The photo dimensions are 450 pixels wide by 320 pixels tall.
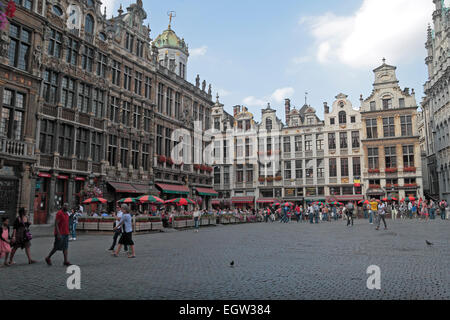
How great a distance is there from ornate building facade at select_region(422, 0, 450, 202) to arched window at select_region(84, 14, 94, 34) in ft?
132

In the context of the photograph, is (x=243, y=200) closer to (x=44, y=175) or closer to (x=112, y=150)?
(x=112, y=150)

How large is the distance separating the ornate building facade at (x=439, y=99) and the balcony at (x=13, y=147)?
150 feet

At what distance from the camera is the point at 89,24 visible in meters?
30.2

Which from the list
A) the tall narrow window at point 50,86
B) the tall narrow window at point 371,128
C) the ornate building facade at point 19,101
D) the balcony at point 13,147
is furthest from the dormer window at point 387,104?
the balcony at point 13,147

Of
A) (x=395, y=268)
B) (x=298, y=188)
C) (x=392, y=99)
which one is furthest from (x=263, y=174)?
(x=395, y=268)

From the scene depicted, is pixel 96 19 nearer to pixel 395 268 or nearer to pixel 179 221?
pixel 179 221

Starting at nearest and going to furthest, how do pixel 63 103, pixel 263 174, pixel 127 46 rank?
1. pixel 63 103
2. pixel 127 46
3. pixel 263 174

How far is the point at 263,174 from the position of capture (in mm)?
54094

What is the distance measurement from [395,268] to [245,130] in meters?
47.7

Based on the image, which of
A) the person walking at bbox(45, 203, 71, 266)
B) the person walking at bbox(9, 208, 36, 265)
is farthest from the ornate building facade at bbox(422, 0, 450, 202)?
the person walking at bbox(9, 208, 36, 265)

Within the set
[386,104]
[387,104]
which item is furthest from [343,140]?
[387,104]

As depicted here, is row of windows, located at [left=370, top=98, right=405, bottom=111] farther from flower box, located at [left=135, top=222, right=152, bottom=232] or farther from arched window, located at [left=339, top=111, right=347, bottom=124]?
flower box, located at [left=135, top=222, right=152, bottom=232]

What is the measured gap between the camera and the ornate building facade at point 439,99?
45.8 metres
